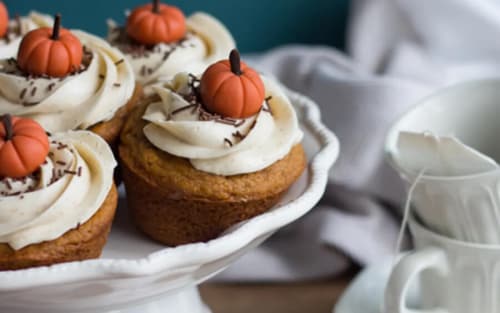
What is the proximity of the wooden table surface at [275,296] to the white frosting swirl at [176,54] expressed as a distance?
1.70 feet

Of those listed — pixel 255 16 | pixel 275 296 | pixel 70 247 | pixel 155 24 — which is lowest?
pixel 275 296

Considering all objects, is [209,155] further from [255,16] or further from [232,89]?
[255,16]

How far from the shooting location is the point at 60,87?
1.17 m

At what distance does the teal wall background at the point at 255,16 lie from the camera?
206cm

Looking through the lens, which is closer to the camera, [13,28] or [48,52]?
[48,52]

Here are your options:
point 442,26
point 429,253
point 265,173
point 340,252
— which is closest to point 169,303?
point 265,173

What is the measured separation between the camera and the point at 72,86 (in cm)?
118

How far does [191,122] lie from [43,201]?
8.5 inches

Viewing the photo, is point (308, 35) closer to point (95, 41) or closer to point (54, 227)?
point (95, 41)

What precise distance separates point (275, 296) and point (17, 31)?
693 mm

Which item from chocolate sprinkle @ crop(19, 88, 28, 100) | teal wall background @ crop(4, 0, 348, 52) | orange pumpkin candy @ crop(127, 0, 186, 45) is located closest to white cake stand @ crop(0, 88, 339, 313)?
chocolate sprinkle @ crop(19, 88, 28, 100)

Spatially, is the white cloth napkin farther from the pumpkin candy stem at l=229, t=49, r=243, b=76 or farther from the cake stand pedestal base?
the pumpkin candy stem at l=229, t=49, r=243, b=76

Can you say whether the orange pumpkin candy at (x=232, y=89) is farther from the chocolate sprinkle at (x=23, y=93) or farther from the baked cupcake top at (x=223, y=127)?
the chocolate sprinkle at (x=23, y=93)

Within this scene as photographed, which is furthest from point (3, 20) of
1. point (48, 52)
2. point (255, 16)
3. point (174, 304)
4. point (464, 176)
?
point (255, 16)
